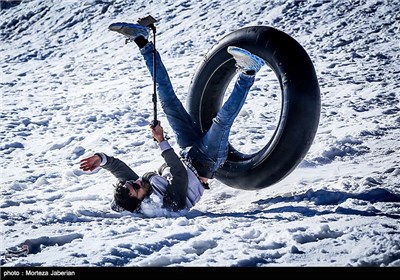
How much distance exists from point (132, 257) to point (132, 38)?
2.10 m

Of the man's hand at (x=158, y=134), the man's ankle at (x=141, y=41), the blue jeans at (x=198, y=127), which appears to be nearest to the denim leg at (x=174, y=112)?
the blue jeans at (x=198, y=127)

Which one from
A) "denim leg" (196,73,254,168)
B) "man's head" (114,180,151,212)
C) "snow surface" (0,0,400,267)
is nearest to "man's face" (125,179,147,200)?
"man's head" (114,180,151,212)

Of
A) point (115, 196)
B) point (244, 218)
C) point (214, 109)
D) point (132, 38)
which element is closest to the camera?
point (244, 218)

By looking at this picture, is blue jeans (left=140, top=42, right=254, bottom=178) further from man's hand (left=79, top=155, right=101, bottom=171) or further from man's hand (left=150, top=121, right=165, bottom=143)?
man's hand (left=79, top=155, right=101, bottom=171)

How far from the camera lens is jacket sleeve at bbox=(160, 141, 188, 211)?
11.1 feet

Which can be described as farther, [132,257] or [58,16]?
[58,16]

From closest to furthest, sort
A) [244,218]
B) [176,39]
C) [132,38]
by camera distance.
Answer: [244,218] < [132,38] < [176,39]

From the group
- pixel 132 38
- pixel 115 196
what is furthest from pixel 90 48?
pixel 115 196

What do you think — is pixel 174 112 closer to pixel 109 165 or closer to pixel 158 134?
pixel 158 134

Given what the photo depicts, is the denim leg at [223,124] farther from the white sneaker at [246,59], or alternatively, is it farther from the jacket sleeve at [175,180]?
the jacket sleeve at [175,180]

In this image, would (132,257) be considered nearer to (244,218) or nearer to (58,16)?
(244,218)

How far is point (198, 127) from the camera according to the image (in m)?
4.18

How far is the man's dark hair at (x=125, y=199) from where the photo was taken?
344 centimetres

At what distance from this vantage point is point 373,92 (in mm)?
5938
